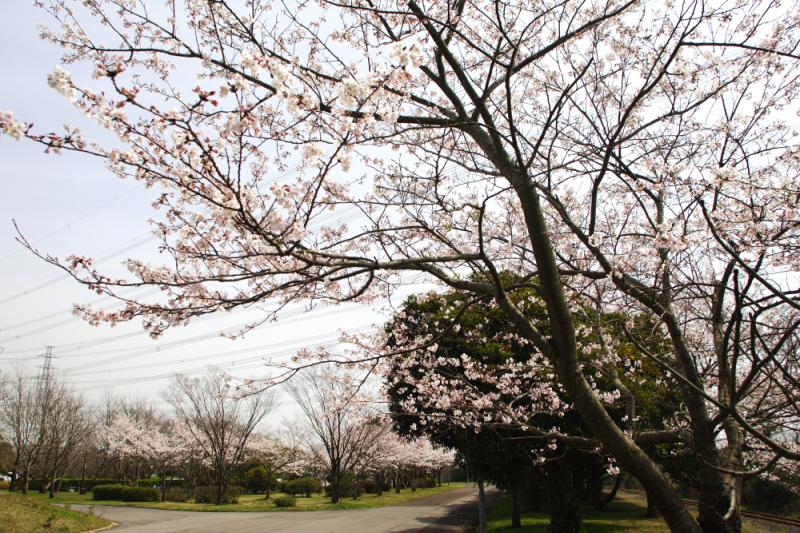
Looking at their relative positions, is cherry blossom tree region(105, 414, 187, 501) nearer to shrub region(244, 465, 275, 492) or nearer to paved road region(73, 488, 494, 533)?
shrub region(244, 465, 275, 492)

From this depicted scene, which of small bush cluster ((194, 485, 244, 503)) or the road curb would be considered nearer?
the road curb

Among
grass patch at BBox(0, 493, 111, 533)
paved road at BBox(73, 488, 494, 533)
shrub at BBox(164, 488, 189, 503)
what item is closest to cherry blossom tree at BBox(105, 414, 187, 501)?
shrub at BBox(164, 488, 189, 503)

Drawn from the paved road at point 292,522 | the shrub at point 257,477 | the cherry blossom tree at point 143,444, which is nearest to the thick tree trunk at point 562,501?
the paved road at point 292,522

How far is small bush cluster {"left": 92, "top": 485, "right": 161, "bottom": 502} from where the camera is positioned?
28.8 m

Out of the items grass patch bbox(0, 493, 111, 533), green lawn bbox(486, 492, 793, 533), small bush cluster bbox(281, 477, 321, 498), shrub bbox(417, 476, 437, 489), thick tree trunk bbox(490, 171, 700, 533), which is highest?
thick tree trunk bbox(490, 171, 700, 533)

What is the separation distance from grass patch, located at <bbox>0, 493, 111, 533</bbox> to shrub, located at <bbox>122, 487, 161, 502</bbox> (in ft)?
44.1

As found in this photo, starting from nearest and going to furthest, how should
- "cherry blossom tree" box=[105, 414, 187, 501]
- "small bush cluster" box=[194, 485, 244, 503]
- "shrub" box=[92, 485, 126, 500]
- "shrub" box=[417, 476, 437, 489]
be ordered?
"small bush cluster" box=[194, 485, 244, 503], "shrub" box=[92, 485, 126, 500], "cherry blossom tree" box=[105, 414, 187, 501], "shrub" box=[417, 476, 437, 489]

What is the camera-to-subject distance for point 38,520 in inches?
498

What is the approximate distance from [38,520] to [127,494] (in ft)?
62.3

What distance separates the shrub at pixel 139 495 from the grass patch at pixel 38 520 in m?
13.4

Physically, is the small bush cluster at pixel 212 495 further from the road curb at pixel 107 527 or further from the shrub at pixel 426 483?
the shrub at pixel 426 483

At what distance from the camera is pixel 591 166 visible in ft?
16.3

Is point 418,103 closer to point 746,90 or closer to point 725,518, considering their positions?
point 746,90

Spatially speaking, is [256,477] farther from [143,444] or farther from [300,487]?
[143,444]
